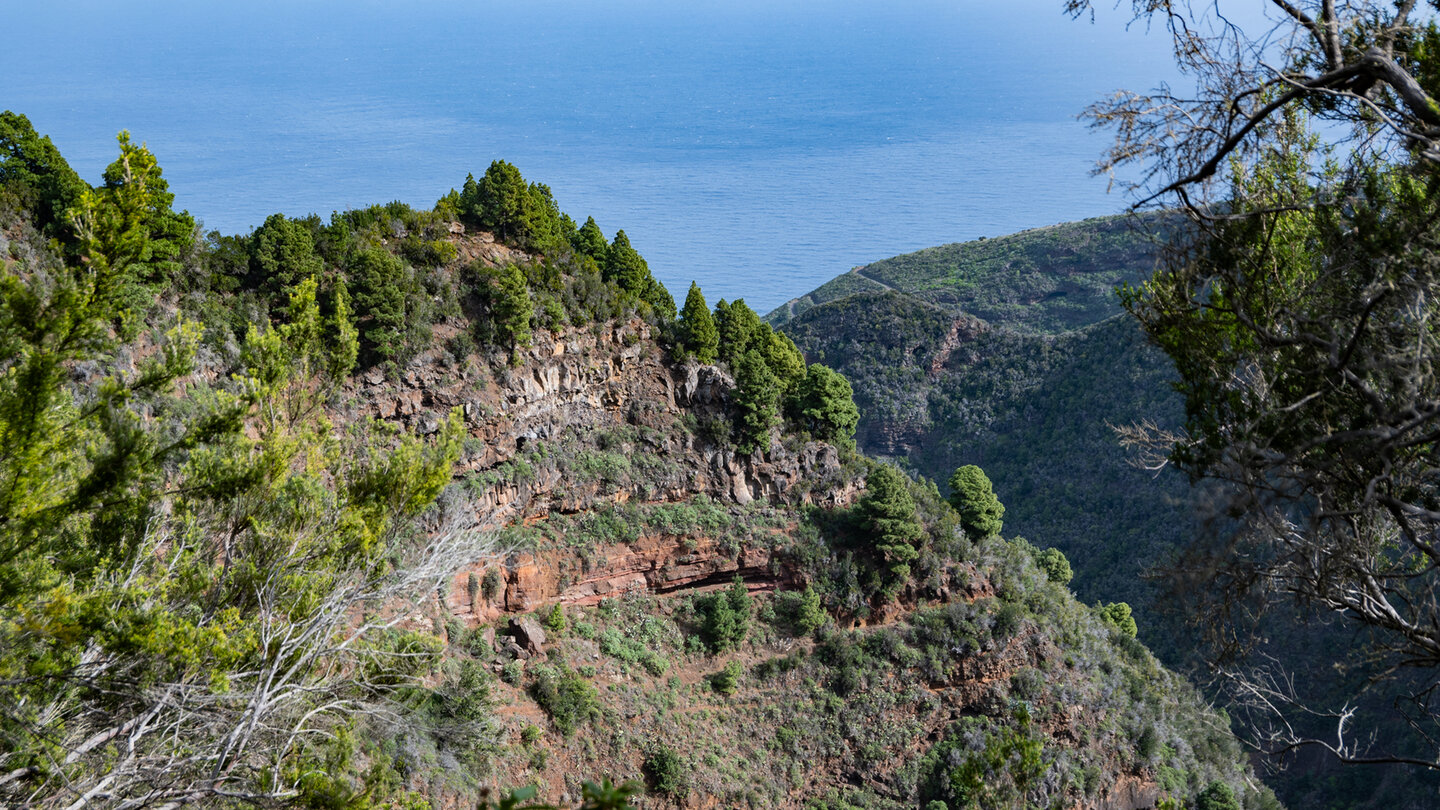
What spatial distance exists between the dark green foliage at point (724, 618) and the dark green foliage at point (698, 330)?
8.16m

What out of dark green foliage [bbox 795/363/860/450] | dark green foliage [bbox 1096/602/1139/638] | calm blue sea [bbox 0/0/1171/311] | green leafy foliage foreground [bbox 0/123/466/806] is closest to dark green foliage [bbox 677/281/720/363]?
dark green foliage [bbox 795/363/860/450]

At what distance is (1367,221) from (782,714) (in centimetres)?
2491

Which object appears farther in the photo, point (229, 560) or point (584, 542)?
point (584, 542)

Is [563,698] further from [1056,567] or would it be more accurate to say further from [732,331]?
[1056,567]

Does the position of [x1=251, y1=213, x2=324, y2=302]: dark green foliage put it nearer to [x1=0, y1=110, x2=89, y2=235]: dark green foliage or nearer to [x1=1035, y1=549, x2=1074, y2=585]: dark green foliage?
[x1=0, y1=110, x2=89, y2=235]: dark green foliage

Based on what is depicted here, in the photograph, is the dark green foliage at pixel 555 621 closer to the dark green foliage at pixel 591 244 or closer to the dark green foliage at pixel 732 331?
the dark green foliage at pixel 732 331

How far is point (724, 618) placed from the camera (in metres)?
29.2

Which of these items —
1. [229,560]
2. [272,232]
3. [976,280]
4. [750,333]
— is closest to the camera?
[229,560]

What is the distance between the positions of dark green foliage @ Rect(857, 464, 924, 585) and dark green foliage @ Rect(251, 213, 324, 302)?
19.0 meters

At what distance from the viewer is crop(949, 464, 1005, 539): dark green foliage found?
33.3 metres

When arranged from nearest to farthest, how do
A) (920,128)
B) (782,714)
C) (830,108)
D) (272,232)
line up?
(272,232), (782,714), (920,128), (830,108)

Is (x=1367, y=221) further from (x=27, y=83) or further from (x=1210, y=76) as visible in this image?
(x=27, y=83)

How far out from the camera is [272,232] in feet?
85.2

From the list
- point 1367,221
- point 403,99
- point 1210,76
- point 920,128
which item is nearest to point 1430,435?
point 1367,221
